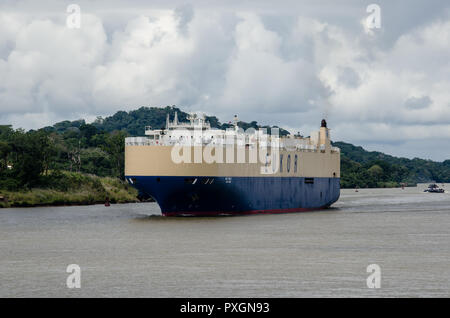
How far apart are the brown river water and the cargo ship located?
6.82 feet

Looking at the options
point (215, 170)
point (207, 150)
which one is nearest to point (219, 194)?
point (215, 170)

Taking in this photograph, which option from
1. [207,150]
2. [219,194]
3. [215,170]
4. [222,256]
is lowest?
[222,256]

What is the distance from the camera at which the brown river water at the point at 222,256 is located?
78.2 feet

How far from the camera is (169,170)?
49.6 metres

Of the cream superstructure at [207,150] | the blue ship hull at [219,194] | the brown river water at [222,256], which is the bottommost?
the brown river water at [222,256]

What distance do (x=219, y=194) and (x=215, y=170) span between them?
6.96 feet

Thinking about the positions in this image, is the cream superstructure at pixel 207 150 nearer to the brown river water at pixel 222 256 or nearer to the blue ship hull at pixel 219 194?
the blue ship hull at pixel 219 194

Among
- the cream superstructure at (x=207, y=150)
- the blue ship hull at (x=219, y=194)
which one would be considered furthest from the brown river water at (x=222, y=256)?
the cream superstructure at (x=207, y=150)

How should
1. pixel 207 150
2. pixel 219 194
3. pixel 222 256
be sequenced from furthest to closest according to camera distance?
1. pixel 219 194
2. pixel 207 150
3. pixel 222 256

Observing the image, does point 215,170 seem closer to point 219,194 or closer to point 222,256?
point 219,194

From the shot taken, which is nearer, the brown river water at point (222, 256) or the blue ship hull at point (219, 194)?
the brown river water at point (222, 256)

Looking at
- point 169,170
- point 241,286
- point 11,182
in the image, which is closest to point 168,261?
point 241,286

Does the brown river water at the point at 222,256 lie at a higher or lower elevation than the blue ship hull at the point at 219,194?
lower

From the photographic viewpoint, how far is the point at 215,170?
5091cm
